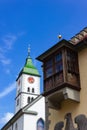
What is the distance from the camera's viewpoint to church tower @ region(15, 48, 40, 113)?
216 feet

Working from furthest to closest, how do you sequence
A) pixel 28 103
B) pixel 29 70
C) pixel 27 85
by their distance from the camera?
pixel 29 70 → pixel 27 85 → pixel 28 103

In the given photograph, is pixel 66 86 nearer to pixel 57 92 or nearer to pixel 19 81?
pixel 57 92

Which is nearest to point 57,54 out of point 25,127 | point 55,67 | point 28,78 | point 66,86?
point 55,67

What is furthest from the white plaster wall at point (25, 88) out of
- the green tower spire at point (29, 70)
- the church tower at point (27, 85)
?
the green tower spire at point (29, 70)

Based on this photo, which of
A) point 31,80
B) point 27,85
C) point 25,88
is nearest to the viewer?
point 25,88

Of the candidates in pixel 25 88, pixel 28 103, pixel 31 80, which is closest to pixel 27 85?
pixel 25 88

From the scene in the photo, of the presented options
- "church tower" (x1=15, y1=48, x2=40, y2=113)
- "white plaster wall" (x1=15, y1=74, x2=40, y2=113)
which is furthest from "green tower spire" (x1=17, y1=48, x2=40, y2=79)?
"white plaster wall" (x1=15, y1=74, x2=40, y2=113)

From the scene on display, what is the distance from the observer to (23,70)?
68875mm

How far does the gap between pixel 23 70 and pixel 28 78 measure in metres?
2.21

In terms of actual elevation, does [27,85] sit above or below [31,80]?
below

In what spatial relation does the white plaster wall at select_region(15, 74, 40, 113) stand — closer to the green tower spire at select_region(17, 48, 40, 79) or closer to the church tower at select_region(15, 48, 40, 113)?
the church tower at select_region(15, 48, 40, 113)

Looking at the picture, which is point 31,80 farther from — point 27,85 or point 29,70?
point 29,70

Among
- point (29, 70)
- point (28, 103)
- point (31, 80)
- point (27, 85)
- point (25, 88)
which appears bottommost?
point (28, 103)

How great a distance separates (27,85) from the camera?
6756 centimetres
